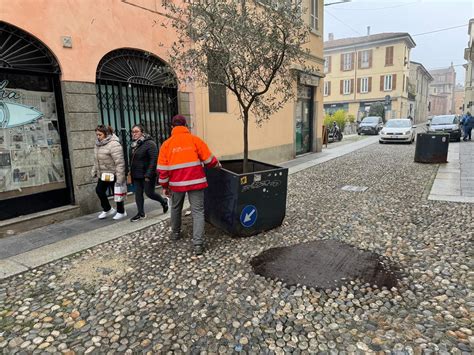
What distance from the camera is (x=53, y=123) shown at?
5.45m

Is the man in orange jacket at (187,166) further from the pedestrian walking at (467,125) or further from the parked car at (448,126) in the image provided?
the pedestrian walking at (467,125)

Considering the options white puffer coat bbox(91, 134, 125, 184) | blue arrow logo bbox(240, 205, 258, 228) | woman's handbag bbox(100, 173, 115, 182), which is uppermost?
white puffer coat bbox(91, 134, 125, 184)

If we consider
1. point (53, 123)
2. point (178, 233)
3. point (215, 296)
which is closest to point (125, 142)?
point (53, 123)

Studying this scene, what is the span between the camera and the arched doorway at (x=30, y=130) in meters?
4.78

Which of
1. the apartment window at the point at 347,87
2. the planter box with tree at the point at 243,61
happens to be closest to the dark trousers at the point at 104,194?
the planter box with tree at the point at 243,61

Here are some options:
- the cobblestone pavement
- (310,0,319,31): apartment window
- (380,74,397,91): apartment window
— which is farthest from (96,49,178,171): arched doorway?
(380,74,397,91): apartment window

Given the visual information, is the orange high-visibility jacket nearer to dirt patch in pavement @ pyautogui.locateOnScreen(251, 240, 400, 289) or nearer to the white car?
dirt patch in pavement @ pyautogui.locateOnScreen(251, 240, 400, 289)

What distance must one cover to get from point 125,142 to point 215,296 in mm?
4379

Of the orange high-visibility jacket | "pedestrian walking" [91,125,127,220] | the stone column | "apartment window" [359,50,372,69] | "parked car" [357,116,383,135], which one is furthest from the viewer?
"apartment window" [359,50,372,69]

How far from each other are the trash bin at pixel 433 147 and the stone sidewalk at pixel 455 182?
0.35 metres

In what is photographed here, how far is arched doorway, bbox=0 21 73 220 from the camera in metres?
4.78

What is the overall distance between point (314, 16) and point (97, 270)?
1262cm

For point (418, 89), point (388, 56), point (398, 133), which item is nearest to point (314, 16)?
point (398, 133)

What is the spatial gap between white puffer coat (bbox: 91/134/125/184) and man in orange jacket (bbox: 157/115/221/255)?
56.8 inches
